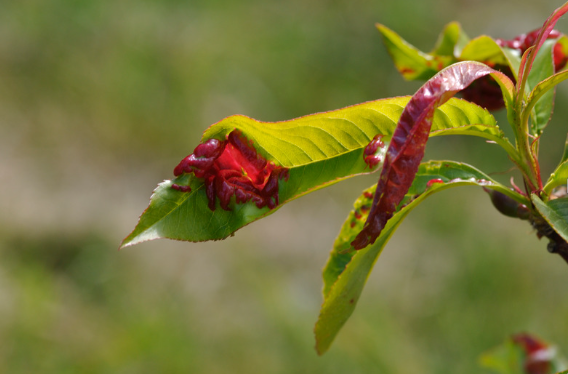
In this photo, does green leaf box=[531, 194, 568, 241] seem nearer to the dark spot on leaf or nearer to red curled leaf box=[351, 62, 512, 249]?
the dark spot on leaf

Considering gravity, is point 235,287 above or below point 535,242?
above

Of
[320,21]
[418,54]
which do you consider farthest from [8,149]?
[418,54]

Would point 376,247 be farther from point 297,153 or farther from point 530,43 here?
point 530,43

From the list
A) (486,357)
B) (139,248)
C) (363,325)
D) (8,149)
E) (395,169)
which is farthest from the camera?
(8,149)

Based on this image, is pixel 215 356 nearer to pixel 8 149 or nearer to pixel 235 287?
pixel 235 287

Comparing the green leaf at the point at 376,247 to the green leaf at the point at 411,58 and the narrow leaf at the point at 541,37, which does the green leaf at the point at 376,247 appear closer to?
the narrow leaf at the point at 541,37

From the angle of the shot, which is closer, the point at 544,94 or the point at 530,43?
the point at 544,94

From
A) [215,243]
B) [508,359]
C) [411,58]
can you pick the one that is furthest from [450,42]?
[215,243]
